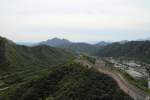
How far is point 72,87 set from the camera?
1613 inches

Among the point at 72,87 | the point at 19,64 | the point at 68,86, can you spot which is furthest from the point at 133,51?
the point at 72,87

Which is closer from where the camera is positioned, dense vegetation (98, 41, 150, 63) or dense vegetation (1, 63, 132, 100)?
dense vegetation (1, 63, 132, 100)

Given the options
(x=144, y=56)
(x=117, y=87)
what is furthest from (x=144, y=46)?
(x=117, y=87)

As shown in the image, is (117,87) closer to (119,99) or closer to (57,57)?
(119,99)

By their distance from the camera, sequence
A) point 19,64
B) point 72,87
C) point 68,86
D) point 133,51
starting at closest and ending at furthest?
point 72,87 → point 68,86 → point 19,64 → point 133,51

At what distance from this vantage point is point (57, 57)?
150 meters

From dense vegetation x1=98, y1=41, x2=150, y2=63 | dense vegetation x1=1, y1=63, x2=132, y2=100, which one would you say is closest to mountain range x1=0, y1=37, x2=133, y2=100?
dense vegetation x1=1, y1=63, x2=132, y2=100

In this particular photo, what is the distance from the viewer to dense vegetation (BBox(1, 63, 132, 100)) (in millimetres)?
36250

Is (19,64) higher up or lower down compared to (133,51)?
lower down

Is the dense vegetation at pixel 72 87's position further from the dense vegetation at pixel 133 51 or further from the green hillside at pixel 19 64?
the dense vegetation at pixel 133 51

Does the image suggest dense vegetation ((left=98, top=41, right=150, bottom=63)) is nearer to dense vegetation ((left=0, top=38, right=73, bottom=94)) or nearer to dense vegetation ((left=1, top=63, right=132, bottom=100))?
dense vegetation ((left=0, top=38, right=73, bottom=94))

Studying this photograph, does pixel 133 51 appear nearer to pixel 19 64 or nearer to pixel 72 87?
pixel 19 64

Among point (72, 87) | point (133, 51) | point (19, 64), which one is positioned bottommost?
point (19, 64)

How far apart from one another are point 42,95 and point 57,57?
335ft
